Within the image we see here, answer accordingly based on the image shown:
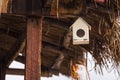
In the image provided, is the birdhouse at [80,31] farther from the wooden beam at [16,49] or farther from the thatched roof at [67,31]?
the wooden beam at [16,49]

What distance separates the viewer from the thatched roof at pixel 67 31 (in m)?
4.03

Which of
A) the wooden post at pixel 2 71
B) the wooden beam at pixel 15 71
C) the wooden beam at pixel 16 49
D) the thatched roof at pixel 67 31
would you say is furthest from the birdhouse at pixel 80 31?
the wooden beam at pixel 15 71

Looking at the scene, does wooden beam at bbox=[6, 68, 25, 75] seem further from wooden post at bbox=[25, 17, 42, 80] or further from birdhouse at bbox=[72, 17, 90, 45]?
wooden post at bbox=[25, 17, 42, 80]

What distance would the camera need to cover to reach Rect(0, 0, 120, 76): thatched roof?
159 inches

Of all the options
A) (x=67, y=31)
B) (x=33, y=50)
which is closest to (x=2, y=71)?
(x=67, y=31)

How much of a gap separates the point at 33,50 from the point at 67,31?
44.2 inches

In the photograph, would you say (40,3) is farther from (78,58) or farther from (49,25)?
(78,58)

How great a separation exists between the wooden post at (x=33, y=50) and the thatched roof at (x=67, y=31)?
0.47ft

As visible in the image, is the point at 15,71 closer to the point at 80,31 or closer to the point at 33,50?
the point at 80,31

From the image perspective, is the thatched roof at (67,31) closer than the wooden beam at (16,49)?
Yes

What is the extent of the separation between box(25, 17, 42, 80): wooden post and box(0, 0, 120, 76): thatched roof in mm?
143

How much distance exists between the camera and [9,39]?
20.2ft

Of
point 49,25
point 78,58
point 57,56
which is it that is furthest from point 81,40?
point 57,56

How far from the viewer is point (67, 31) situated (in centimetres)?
496
